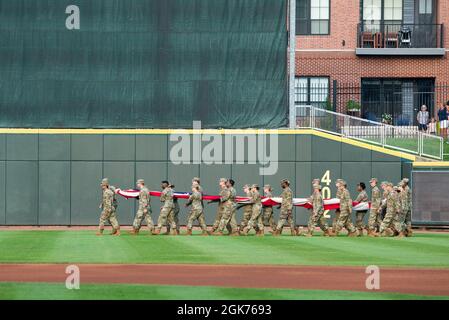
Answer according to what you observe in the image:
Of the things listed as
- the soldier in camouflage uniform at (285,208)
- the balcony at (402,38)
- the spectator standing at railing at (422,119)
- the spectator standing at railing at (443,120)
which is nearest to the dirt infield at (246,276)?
the soldier in camouflage uniform at (285,208)

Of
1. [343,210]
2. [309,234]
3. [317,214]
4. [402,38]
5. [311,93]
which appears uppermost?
[402,38]

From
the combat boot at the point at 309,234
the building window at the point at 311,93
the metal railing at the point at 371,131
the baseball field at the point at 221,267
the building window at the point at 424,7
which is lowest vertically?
the combat boot at the point at 309,234

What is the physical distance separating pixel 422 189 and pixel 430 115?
652 cm

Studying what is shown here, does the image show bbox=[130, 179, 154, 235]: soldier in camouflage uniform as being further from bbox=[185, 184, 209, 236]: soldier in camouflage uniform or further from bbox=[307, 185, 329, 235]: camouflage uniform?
bbox=[307, 185, 329, 235]: camouflage uniform

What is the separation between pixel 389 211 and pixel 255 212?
4.32 metres

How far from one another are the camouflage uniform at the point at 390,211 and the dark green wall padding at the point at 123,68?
27.6ft

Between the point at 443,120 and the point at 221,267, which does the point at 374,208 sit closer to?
the point at 443,120

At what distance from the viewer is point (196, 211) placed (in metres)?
37.7

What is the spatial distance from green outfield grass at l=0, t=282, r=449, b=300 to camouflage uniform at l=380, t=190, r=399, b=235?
17607 millimetres

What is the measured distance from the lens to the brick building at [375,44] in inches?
2089

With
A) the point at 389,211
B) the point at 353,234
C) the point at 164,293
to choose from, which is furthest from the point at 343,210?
the point at 164,293

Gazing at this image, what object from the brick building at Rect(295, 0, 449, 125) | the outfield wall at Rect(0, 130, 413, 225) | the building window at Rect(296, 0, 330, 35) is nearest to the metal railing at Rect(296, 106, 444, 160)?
the outfield wall at Rect(0, 130, 413, 225)

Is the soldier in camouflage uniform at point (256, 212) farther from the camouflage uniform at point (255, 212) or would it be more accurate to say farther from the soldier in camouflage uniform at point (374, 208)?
the soldier in camouflage uniform at point (374, 208)
